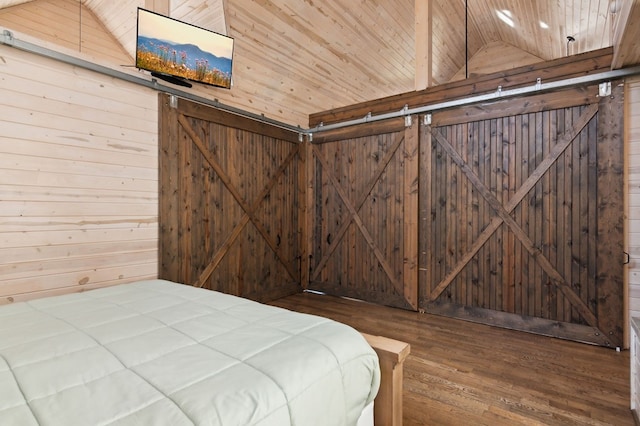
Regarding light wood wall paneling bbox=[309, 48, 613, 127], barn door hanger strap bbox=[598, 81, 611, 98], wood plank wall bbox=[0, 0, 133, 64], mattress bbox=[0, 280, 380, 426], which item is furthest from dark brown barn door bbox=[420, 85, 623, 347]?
wood plank wall bbox=[0, 0, 133, 64]

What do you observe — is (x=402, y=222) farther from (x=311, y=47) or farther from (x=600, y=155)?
(x=311, y=47)

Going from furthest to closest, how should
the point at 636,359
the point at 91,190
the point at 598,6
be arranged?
the point at 598,6 < the point at 91,190 < the point at 636,359

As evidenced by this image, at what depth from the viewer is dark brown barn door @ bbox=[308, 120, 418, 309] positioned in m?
3.86

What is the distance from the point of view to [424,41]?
3.70 m

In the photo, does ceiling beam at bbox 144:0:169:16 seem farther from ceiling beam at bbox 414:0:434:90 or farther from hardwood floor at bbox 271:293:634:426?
hardwood floor at bbox 271:293:634:426

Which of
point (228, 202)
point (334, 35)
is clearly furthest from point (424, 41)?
point (228, 202)

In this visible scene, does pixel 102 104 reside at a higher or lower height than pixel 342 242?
higher

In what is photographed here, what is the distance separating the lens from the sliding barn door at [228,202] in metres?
3.24

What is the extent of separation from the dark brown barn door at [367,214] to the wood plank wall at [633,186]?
180cm

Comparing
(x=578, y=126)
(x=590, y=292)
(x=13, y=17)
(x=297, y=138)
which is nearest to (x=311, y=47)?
(x=297, y=138)

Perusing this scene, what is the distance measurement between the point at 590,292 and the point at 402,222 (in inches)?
71.7

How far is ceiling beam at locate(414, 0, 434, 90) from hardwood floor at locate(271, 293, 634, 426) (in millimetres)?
2669

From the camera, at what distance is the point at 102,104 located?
272 centimetres

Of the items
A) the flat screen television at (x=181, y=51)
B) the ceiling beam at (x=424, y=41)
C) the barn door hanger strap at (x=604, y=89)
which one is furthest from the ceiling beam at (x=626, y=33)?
the flat screen television at (x=181, y=51)
